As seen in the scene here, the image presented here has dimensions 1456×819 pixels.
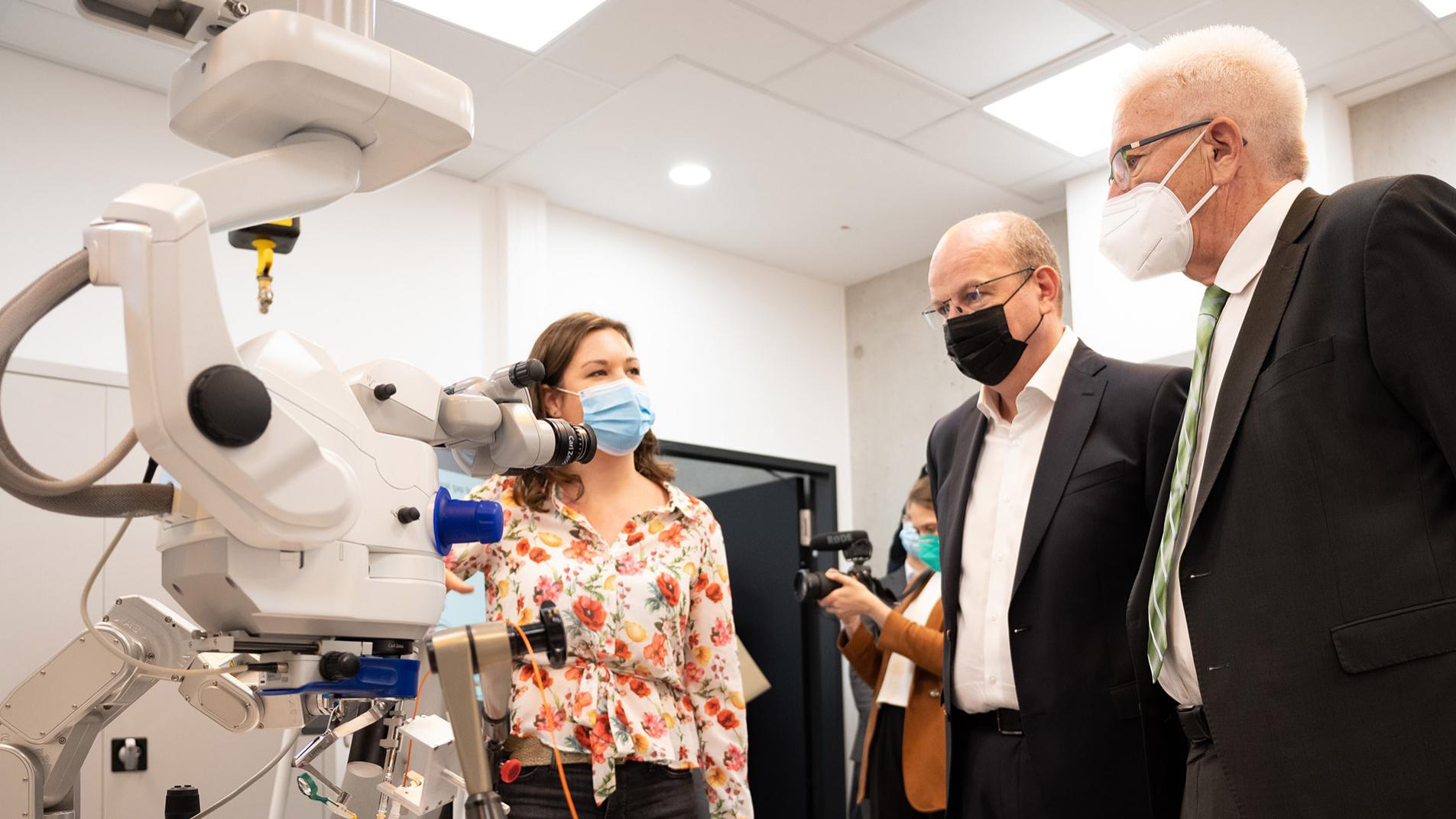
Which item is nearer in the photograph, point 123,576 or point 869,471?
point 123,576

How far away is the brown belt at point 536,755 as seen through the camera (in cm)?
190

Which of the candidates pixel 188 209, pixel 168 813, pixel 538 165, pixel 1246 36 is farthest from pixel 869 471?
pixel 188 209

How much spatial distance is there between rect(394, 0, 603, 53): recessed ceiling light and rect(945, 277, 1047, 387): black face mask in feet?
5.91

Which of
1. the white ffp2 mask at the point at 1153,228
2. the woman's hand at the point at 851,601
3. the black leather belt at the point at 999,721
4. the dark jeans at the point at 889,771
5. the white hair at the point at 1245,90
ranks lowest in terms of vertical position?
the dark jeans at the point at 889,771

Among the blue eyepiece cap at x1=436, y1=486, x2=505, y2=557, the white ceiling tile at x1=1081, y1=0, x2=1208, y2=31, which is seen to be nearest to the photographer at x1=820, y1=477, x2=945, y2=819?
the blue eyepiece cap at x1=436, y1=486, x2=505, y2=557

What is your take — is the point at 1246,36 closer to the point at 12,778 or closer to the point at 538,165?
the point at 12,778

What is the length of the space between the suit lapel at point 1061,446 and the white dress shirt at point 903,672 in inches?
32.5

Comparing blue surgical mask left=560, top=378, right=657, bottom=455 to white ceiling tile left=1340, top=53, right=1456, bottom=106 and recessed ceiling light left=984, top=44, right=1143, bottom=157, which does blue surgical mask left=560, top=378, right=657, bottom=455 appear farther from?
white ceiling tile left=1340, top=53, right=1456, bottom=106

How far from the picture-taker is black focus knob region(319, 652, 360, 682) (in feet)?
3.62

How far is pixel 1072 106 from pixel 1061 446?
2580 millimetres

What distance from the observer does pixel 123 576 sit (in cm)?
321

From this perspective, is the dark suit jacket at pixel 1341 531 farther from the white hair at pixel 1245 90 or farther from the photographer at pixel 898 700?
the photographer at pixel 898 700

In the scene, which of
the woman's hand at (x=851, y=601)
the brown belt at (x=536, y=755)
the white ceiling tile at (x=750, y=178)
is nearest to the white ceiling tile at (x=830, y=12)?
the white ceiling tile at (x=750, y=178)

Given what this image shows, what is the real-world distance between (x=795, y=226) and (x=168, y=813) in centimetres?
409
